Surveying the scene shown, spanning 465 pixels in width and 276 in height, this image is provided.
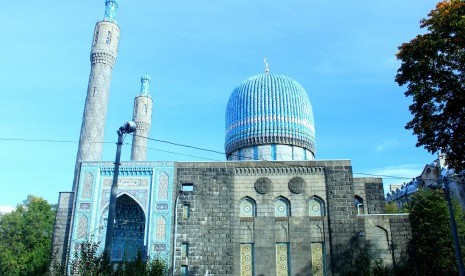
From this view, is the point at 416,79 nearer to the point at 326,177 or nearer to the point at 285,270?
the point at 326,177

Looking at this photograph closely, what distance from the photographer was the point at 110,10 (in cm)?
3259

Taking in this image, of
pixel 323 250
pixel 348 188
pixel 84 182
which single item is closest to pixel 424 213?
pixel 348 188

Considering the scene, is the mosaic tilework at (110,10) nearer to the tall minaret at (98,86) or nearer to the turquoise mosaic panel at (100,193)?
the tall minaret at (98,86)

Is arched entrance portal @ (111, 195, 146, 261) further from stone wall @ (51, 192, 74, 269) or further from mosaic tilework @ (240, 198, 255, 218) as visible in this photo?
A: mosaic tilework @ (240, 198, 255, 218)

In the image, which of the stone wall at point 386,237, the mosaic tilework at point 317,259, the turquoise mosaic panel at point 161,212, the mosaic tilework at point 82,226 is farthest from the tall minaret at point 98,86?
the stone wall at point 386,237

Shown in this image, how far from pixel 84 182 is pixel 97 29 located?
13.5 metres

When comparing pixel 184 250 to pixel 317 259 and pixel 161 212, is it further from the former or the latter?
pixel 317 259

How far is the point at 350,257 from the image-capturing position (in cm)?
2116

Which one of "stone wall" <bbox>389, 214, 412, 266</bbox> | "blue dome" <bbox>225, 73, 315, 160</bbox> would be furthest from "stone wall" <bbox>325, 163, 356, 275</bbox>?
"blue dome" <bbox>225, 73, 315, 160</bbox>

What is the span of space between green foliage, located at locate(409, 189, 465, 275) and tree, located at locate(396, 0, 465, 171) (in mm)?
9242

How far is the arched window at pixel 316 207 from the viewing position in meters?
22.5

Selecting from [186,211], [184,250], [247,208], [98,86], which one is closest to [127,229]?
[186,211]

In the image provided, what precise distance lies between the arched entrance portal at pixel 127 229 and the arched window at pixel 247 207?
5568 millimetres

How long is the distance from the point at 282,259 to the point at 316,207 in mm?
3222
